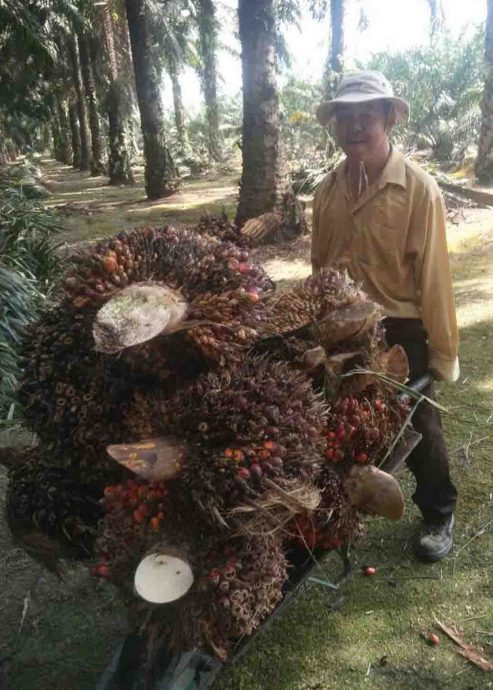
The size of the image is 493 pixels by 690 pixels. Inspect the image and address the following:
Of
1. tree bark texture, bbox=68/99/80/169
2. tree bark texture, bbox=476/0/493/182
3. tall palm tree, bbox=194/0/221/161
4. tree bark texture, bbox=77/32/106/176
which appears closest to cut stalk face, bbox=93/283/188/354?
tree bark texture, bbox=476/0/493/182

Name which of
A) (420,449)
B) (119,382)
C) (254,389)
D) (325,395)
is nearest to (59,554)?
(119,382)

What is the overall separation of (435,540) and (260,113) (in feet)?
22.4

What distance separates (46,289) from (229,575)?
216 inches

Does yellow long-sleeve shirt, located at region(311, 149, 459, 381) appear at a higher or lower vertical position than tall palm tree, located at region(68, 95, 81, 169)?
higher

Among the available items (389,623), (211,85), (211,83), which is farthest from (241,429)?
(211,83)

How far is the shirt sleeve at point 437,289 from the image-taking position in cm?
228

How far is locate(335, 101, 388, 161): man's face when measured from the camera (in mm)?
2316

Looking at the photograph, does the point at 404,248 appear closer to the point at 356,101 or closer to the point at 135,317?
the point at 356,101

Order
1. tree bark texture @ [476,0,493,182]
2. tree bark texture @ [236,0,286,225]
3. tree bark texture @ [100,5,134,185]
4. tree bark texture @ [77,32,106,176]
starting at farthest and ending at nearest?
tree bark texture @ [77,32,106,176] < tree bark texture @ [100,5,134,185] < tree bark texture @ [476,0,493,182] < tree bark texture @ [236,0,286,225]

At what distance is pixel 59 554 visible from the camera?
5.45 ft

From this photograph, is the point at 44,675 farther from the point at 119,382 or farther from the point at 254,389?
the point at 254,389

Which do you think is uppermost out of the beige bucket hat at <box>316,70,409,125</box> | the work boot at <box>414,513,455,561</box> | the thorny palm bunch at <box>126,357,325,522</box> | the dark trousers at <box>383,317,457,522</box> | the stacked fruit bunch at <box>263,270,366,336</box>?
the beige bucket hat at <box>316,70,409,125</box>

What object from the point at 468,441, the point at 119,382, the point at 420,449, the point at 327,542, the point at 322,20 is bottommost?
the point at 468,441

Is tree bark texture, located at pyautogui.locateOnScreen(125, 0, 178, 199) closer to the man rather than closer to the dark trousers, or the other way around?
the man
